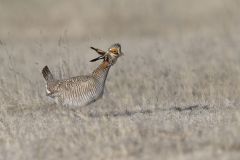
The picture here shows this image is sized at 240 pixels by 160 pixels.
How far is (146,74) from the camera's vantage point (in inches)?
585

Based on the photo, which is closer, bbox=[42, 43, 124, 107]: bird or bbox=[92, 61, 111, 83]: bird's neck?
bbox=[42, 43, 124, 107]: bird

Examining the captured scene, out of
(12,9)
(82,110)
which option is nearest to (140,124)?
(82,110)

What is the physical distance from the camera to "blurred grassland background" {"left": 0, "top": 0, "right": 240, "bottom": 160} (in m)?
8.73

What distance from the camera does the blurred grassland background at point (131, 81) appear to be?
873 centimetres

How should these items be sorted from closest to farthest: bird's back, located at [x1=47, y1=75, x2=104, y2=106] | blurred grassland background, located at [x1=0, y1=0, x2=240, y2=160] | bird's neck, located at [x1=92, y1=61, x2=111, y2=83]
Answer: blurred grassland background, located at [x1=0, y1=0, x2=240, y2=160] < bird's back, located at [x1=47, y1=75, x2=104, y2=106] < bird's neck, located at [x1=92, y1=61, x2=111, y2=83]

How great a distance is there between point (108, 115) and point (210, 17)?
1208 cm

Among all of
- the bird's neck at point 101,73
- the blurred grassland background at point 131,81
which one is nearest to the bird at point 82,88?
the bird's neck at point 101,73

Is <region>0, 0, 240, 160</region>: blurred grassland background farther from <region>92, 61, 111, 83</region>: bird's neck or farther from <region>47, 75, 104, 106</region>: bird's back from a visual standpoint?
<region>92, 61, 111, 83</region>: bird's neck

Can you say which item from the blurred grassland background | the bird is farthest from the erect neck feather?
the blurred grassland background

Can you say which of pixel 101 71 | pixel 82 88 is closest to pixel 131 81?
pixel 101 71

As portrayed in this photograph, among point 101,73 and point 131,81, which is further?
point 131,81

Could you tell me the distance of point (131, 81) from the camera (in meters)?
14.4

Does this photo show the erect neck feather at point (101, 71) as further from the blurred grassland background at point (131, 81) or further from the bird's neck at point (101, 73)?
the blurred grassland background at point (131, 81)

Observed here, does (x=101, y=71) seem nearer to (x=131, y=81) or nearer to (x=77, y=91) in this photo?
(x=77, y=91)
